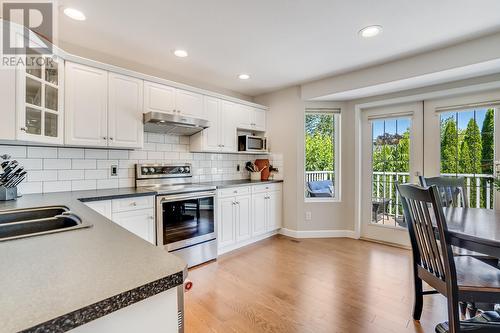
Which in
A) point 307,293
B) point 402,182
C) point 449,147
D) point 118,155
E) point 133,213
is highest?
point 449,147

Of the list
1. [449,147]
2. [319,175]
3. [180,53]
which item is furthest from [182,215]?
[449,147]

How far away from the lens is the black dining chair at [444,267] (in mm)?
1323

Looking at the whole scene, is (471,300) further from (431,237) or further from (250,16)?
(250,16)

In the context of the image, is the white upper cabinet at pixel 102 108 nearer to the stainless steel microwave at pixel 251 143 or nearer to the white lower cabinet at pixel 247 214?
the white lower cabinet at pixel 247 214

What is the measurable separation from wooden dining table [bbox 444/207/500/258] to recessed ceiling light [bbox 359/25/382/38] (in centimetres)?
166

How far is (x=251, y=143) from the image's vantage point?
3898 mm

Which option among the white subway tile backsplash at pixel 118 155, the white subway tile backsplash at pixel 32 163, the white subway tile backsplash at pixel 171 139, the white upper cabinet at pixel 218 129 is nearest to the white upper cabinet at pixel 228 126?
the white upper cabinet at pixel 218 129

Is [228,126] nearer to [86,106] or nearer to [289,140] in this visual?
[289,140]

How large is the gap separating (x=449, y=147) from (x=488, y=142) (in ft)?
1.18

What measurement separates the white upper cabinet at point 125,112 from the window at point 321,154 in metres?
2.50

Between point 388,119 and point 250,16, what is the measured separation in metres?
2.63

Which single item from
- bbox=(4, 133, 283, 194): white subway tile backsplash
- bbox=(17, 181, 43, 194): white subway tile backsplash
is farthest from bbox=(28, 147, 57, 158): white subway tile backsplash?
bbox=(17, 181, 43, 194): white subway tile backsplash

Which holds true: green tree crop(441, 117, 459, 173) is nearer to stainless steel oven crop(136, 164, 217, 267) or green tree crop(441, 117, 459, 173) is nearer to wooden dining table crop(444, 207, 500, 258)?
wooden dining table crop(444, 207, 500, 258)

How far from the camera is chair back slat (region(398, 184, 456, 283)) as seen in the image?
1.34m
